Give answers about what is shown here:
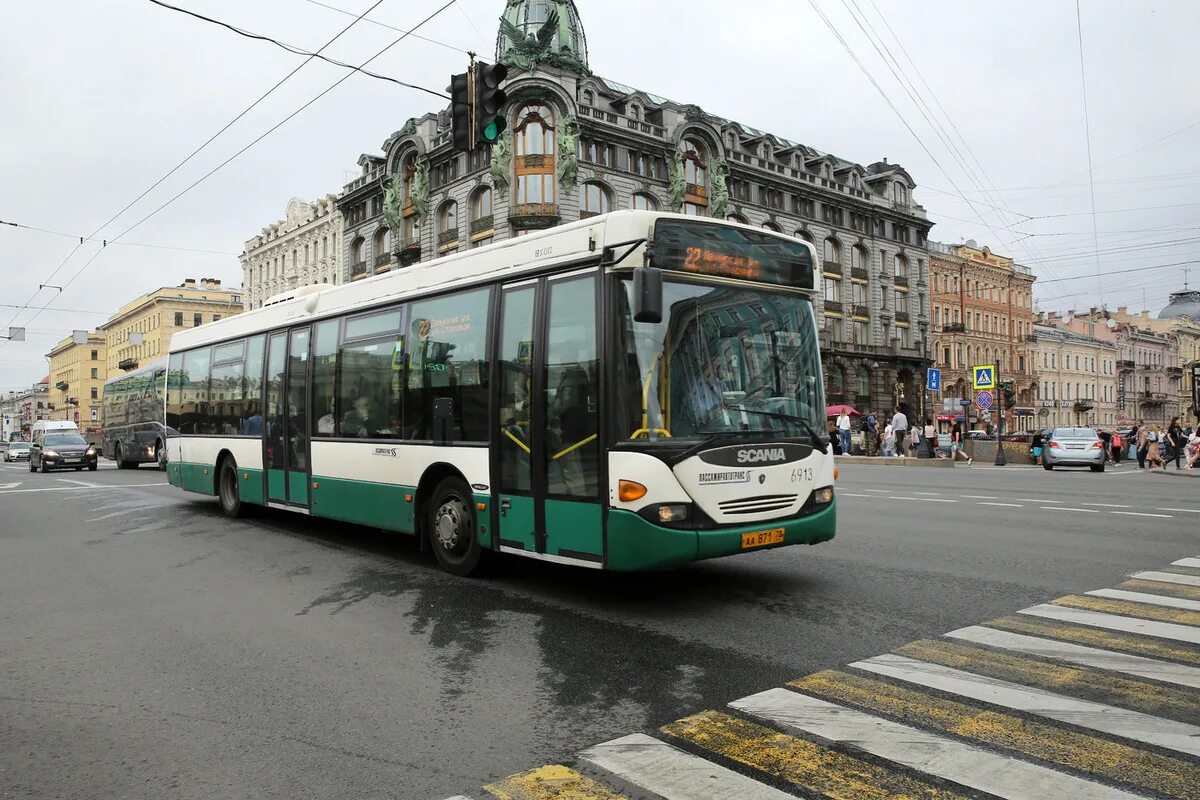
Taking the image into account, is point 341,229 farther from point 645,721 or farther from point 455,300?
point 645,721

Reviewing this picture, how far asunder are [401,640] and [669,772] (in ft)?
9.33

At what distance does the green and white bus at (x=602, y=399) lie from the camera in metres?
6.50

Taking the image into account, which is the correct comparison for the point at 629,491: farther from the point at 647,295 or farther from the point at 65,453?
the point at 65,453

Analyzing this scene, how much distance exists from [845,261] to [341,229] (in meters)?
39.7

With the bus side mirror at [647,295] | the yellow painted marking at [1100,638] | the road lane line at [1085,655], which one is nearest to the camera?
the road lane line at [1085,655]

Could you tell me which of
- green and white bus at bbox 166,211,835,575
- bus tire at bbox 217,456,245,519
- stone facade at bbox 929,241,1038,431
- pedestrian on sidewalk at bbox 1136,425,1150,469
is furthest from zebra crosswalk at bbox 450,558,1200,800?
stone facade at bbox 929,241,1038,431

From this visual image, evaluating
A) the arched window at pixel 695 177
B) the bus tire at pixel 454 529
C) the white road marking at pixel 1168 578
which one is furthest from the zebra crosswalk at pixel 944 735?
the arched window at pixel 695 177

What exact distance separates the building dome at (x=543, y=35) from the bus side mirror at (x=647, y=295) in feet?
161

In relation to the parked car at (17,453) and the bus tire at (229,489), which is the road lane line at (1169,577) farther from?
the parked car at (17,453)

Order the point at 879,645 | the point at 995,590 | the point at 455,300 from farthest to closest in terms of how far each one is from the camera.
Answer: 1. the point at 455,300
2. the point at 995,590
3. the point at 879,645

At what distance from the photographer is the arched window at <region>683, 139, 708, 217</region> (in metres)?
56.9

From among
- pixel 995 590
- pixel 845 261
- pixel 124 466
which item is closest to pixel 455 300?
pixel 995 590

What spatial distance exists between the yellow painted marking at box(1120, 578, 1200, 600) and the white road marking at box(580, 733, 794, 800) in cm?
524

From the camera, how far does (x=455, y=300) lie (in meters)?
8.37
